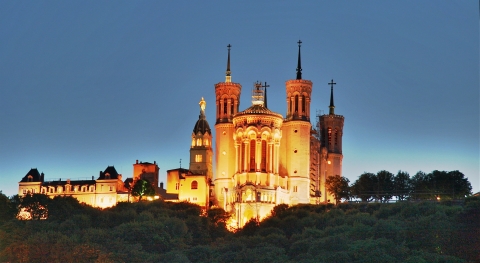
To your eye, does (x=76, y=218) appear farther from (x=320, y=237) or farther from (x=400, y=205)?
(x=400, y=205)

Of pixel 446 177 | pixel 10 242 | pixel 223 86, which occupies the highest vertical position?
pixel 223 86

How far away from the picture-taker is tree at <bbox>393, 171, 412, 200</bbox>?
12275cm

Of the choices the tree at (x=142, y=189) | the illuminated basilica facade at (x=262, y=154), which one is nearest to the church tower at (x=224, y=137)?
the illuminated basilica facade at (x=262, y=154)

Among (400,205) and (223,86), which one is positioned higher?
(223,86)

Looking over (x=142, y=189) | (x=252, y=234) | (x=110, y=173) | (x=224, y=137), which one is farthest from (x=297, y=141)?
(x=110, y=173)

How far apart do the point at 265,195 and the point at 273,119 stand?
352 inches

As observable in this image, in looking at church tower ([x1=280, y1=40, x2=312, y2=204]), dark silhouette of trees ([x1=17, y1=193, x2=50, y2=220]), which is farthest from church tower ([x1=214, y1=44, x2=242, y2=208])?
dark silhouette of trees ([x1=17, y1=193, x2=50, y2=220])

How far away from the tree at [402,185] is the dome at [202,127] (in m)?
26.2

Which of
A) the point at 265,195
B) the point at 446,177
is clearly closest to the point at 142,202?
the point at 265,195

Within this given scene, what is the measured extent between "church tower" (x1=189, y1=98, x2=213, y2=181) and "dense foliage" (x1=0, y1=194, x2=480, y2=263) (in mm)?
24340

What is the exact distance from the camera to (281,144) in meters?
127

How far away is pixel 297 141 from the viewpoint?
126 meters

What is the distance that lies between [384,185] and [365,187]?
2.15m

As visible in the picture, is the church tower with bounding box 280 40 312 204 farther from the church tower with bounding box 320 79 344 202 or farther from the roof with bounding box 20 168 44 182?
the roof with bounding box 20 168 44 182
